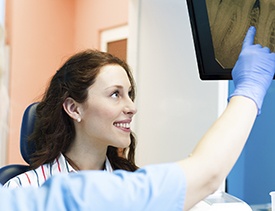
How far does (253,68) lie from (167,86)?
43.1 inches

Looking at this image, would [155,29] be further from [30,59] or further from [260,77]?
[30,59]

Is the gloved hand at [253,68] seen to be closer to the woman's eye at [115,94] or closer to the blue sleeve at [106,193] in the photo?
the blue sleeve at [106,193]

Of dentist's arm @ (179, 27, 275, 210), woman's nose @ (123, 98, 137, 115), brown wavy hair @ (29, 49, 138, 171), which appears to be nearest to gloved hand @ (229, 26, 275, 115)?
dentist's arm @ (179, 27, 275, 210)

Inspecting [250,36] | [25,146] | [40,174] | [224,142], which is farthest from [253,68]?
[25,146]

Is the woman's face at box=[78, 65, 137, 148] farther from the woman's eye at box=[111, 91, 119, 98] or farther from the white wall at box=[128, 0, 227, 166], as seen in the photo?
the white wall at box=[128, 0, 227, 166]

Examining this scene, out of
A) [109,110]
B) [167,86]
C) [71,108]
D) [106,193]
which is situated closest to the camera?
[106,193]

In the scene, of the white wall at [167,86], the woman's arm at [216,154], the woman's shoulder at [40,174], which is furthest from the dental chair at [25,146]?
the woman's arm at [216,154]

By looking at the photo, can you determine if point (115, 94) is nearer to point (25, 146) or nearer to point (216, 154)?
point (25, 146)

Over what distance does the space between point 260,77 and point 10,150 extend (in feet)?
10.8

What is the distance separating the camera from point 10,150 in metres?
4.07

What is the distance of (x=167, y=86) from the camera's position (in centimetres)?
226

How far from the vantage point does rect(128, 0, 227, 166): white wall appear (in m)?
2.07

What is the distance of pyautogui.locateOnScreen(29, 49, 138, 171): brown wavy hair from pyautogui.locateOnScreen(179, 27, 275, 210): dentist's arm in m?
0.79

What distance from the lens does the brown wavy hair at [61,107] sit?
179 cm
